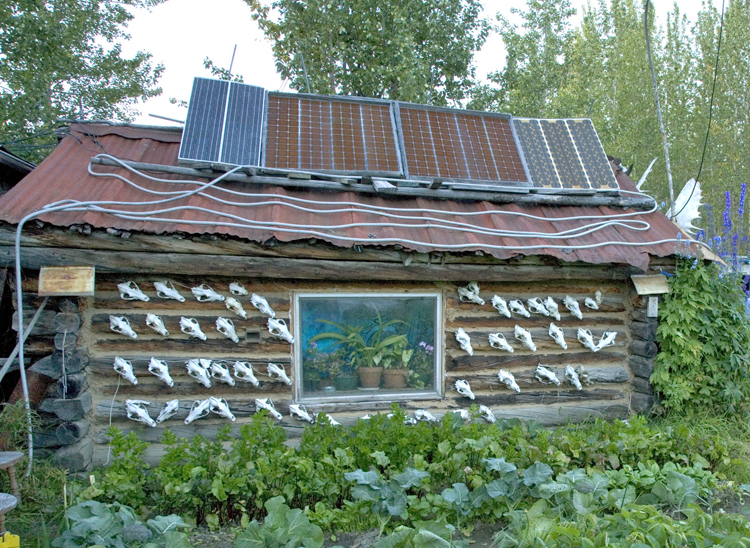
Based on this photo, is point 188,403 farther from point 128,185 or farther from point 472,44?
point 472,44

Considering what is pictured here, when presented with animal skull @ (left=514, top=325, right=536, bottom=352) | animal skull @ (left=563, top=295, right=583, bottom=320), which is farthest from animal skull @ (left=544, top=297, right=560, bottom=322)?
animal skull @ (left=514, top=325, right=536, bottom=352)

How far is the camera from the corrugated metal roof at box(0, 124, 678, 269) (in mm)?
4742

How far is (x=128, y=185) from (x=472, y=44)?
45.2 ft

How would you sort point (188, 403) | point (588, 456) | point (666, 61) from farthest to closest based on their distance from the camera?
point (666, 61) < point (188, 403) < point (588, 456)

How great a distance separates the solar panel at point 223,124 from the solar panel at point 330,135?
18cm

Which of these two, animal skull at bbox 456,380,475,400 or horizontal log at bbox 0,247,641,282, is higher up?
horizontal log at bbox 0,247,641,282

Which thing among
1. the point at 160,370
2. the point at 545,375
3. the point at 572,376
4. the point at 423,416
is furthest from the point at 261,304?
the point at 572,376

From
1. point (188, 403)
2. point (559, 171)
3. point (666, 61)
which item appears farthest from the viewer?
point (666, 61)

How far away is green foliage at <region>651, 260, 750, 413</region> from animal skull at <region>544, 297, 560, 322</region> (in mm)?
1224

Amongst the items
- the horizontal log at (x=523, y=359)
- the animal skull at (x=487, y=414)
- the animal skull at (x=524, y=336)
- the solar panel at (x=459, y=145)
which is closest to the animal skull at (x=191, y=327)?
the horizontal log at (x=523, y=359)

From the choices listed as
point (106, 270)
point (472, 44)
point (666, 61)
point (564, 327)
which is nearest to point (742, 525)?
point (564, 327)

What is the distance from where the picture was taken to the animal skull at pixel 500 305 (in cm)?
566

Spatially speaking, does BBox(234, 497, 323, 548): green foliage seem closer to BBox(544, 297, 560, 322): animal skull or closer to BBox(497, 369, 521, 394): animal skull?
BBox(497, 369, 521, 394): animal skull

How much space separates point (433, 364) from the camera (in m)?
5.79
